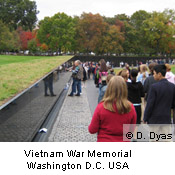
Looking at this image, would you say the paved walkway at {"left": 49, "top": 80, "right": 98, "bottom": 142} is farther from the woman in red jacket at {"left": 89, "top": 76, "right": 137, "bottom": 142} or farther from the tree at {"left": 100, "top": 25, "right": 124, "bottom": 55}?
the tree at {"left": 100, "top": 25, "right": 124, "bottom": 55}

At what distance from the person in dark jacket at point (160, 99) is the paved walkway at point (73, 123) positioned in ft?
8.06

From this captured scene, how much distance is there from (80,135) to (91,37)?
47.4 m

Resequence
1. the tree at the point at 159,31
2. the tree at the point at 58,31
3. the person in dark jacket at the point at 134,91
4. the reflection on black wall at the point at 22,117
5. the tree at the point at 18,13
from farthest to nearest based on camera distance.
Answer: the tree at the point at 18,13 < the tree at the point at 159,31 < the tree at the point at 58,31 < the person in dark jacket at the point at 134,91 < the reflection on black wall at the point at 22,117

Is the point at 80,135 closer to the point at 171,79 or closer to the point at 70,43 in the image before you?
the point at 171,79

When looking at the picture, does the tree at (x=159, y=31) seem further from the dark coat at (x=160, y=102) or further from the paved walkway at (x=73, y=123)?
the dark coat at (x=160, y=102)

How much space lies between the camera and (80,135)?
7074 millimetres

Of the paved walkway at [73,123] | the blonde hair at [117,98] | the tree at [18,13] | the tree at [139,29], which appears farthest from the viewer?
the tree at [18,13]

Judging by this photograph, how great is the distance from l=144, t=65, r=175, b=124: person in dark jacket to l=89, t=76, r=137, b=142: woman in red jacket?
1.62 metres

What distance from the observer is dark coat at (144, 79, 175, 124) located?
4.51 m

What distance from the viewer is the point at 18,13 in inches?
3489

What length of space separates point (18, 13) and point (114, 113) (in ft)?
306

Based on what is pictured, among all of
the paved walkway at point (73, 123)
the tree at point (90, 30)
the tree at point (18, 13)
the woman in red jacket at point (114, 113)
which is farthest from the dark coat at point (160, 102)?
the tree at point (18, 13)

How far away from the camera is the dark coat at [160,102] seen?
14.8ft

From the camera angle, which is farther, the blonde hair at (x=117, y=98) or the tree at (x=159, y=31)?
the tree at (x=159, y=31)
